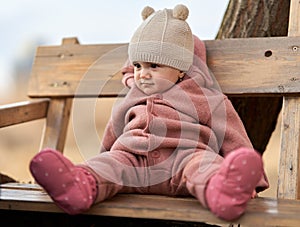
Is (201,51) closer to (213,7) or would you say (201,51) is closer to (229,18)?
(229,18)

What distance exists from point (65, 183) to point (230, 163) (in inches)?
11.4

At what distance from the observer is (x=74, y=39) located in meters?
1.93

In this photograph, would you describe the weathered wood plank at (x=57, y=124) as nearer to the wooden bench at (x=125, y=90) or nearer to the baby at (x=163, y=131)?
the wooden bench at (x=125, y=90)

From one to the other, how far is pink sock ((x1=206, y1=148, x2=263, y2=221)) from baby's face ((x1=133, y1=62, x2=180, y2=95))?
392 mm

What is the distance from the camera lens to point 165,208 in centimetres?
107

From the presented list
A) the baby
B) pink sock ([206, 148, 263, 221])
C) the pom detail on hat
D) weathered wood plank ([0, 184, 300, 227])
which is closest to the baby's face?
the baby

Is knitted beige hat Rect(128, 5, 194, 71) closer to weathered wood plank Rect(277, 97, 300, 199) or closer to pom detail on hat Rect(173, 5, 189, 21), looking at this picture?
pom detail on hat Rect(173, 5, 189, 21)

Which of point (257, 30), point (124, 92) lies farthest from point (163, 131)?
point (257, 30)

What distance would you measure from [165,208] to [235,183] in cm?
15

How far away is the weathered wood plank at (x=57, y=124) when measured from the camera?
184 cm

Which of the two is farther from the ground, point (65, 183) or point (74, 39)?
point (74, 39)

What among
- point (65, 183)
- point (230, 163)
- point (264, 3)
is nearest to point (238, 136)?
point (230, 163)

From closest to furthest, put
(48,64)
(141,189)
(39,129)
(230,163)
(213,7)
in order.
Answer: (230,163)
(141,189)
(48,64)
(213,7)
(39,129)

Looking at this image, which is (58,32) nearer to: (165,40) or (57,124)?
(57,124)
